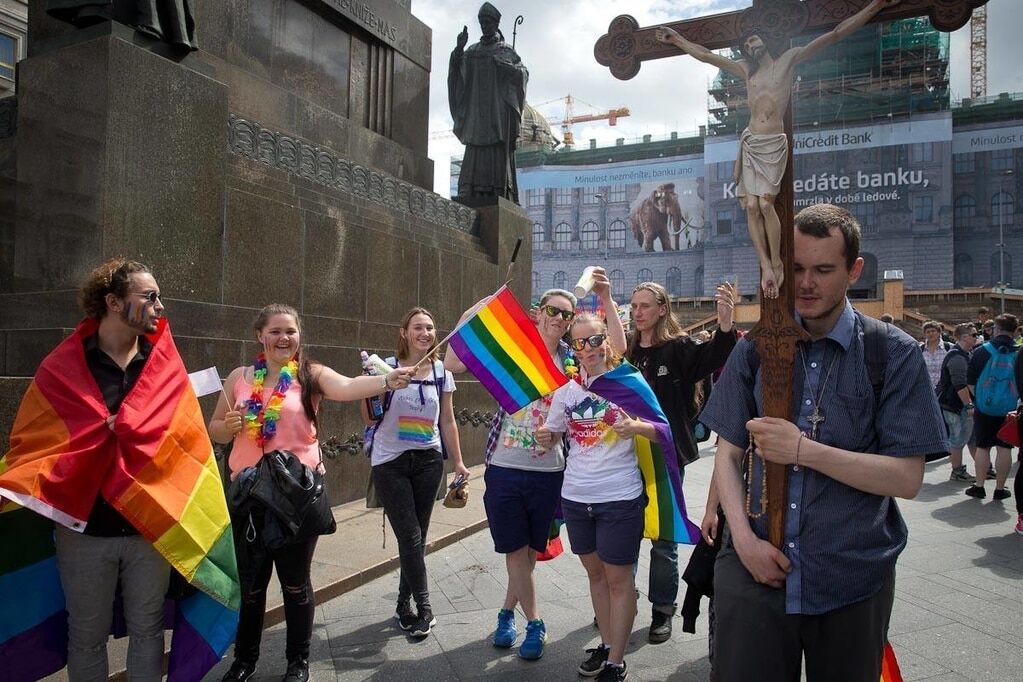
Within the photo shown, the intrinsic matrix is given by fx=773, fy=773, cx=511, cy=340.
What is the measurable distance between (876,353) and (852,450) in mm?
289

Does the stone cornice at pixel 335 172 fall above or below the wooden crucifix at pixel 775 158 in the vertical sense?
above

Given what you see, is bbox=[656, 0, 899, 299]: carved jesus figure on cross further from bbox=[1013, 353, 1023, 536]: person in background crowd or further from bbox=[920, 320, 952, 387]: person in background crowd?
bbox=[920, 320, 952, 387]: person in background crowd

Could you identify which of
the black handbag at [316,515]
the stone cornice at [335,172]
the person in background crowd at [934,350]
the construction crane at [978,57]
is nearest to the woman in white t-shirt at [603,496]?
the black handbag at [316,515]

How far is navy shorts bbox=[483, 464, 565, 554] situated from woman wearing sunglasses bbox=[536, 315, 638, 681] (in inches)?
10.0

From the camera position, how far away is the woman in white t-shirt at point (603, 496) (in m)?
3.70

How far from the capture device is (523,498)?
13.6ft

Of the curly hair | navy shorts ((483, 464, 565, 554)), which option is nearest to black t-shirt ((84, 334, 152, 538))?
the curly hair

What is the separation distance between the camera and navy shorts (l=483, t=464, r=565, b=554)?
4.11 metres

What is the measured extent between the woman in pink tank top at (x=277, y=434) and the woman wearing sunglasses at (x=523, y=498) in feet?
2.58

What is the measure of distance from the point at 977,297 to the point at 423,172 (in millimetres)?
41571

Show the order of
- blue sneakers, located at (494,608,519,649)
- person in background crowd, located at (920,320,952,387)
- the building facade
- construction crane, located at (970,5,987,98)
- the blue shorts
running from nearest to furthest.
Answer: blue sneakers, located at (494,608,519,649) < the blue shorts < person in background crowd, located at (920,320,952,387) < the building facade < construction crane, located at (970,5,987,98)

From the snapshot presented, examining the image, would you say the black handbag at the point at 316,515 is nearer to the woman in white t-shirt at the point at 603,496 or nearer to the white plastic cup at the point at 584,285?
the woman in white t-shirt at the point at 603,496

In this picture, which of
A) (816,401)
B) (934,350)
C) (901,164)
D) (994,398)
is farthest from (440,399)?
(901,164)

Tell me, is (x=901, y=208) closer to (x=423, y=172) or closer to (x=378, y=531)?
(x=423, y=172)
